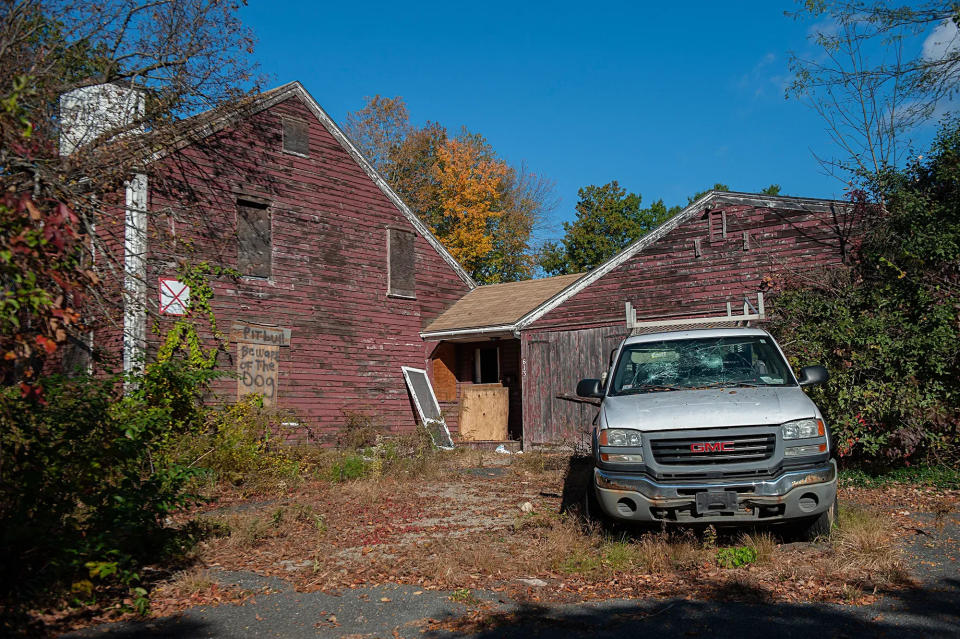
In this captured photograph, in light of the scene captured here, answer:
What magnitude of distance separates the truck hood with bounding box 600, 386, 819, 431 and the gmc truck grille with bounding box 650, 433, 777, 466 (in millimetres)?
127

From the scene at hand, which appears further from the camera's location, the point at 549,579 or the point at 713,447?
the point at 713,447

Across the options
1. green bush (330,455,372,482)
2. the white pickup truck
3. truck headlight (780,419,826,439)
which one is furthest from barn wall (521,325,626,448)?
truck headlight (780,419,826,439)

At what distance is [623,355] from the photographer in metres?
7.75

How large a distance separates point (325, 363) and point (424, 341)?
3.36m

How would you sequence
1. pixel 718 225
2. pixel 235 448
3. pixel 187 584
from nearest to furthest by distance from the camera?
pixel 187 584, pixel 235 448, pixel 718 225

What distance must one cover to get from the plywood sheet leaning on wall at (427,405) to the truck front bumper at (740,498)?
11472mm

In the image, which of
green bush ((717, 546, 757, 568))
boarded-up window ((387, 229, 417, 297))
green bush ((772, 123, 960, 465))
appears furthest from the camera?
boarded-up window ((387, 229, 417, 297))

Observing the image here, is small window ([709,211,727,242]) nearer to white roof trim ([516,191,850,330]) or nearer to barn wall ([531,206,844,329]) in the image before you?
barn wall ([531,206,844,329])

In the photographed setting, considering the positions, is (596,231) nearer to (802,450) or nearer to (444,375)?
(444,375)

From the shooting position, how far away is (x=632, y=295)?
15922 millimetres

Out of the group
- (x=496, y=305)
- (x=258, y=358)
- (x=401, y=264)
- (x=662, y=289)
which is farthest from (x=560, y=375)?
(x=258, y=358)

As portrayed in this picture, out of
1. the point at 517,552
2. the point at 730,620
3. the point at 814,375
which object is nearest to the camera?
the point at 730,620

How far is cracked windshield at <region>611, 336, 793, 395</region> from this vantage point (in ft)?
23.5

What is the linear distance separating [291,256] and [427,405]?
5.19 meters
